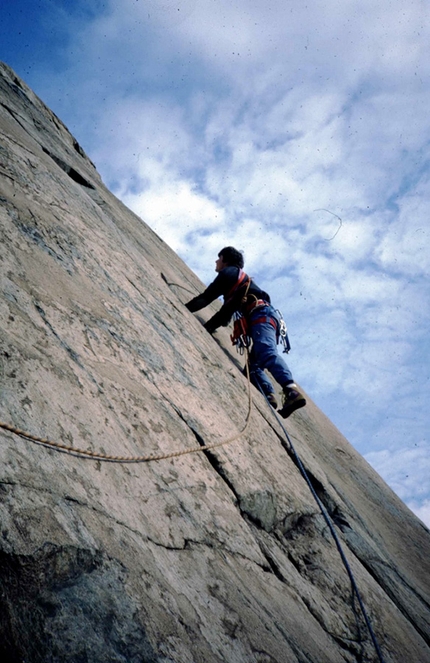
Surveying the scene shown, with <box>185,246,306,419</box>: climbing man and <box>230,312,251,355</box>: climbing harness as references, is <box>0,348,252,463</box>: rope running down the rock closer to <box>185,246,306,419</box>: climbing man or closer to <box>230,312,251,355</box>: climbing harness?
<box>185,246,306,419</box>: climbing man

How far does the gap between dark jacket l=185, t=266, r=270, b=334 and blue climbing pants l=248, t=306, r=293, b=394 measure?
205mm

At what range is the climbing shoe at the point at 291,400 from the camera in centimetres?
390

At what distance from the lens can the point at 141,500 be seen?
1.81 m

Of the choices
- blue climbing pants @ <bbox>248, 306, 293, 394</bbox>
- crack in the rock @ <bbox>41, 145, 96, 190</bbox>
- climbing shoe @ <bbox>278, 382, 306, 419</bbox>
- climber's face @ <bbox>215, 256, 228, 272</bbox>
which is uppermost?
crack in the rock @ <bbox>41, 145, 96, 190</bbox>

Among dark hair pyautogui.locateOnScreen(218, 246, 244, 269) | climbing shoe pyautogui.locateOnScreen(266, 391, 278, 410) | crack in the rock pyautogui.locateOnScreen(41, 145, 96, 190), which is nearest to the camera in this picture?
climbing shoe pyautogui.locateOnScreen(266, 391, 278, 410)

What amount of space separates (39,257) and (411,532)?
15.8ft

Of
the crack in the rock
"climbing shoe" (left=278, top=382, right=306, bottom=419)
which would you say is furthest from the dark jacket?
the crack in the rock

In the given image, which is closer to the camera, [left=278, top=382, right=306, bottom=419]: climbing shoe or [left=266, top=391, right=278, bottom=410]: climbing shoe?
[left=278, top=382, right=306, bottom=419]: climbing shoe

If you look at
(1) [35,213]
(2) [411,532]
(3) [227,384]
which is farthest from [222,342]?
(2) [411,532]

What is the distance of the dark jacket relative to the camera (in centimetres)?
480

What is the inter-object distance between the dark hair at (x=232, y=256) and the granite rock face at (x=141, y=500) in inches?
59.2

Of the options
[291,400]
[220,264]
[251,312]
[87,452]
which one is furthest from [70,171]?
[87,452]

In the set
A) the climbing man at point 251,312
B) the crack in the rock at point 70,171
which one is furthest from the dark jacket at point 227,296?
the crack in the rock at point 70,171

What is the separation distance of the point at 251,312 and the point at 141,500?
3295mm
